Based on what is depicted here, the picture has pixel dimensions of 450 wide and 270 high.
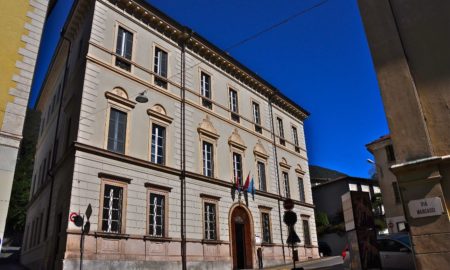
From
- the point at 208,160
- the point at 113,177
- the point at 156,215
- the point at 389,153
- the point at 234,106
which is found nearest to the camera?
the point at 113,177

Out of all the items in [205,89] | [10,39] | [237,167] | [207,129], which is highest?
[205,89]

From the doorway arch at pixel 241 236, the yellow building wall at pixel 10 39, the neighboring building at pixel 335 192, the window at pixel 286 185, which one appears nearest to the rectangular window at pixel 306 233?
the window at pixel 286 185

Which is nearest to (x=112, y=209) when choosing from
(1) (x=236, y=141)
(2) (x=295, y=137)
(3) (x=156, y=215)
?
(3) (x=156, y=215)

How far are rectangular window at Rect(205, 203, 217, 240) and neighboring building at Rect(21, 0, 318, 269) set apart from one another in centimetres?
6

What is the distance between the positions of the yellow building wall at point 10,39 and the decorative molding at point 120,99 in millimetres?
6664

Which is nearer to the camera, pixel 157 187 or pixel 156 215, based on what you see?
pixel 156 215

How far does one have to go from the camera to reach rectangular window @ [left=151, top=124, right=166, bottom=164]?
17500 millimetres

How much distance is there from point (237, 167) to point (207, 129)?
3503mm

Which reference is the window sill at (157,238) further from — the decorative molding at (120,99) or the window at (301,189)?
the window at (301,189)

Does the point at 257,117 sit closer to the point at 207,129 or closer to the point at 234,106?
the point at 234,106

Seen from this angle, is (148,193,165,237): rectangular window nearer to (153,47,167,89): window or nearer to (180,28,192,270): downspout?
(180,28,192,270): downspout

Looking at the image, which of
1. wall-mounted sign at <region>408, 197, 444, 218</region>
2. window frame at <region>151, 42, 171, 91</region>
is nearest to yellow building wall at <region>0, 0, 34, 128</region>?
window frame at <region>151, 42, 171, 91</region>

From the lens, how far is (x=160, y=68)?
19656mm

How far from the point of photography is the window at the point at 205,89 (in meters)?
21.7
